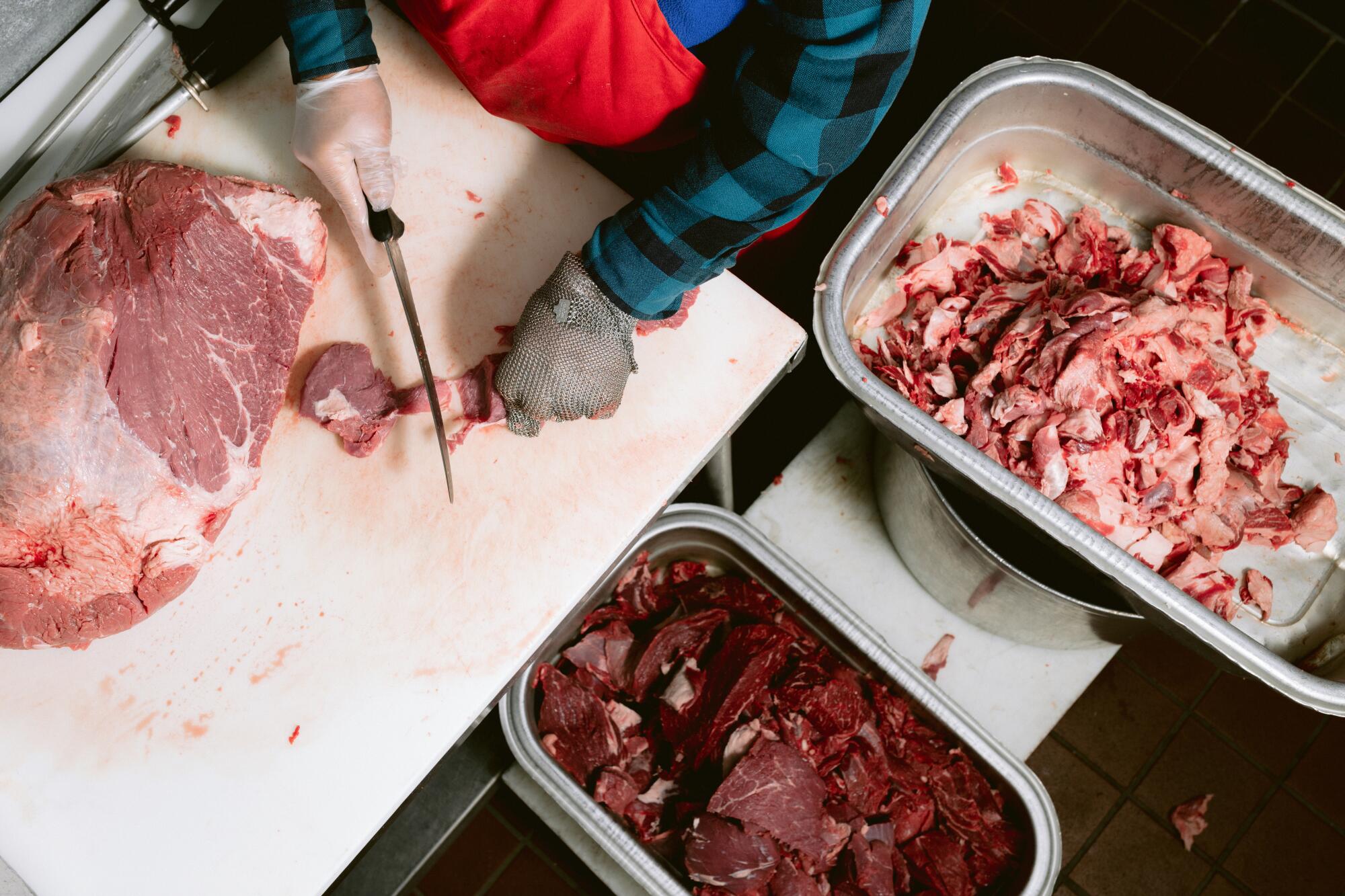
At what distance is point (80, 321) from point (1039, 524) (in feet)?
5.01

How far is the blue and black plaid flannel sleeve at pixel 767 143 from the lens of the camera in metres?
1.12

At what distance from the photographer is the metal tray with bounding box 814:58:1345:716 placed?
1.41m

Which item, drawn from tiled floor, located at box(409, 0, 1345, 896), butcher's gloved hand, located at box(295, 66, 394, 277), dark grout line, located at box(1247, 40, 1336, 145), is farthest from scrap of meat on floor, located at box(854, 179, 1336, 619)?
dark grout line, located at box(1247, 40, 1336, 145)

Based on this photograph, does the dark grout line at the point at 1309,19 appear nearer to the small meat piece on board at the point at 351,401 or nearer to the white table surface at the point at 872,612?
the white table surface at the point at 872,612

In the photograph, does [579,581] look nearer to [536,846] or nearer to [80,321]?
[80,321]

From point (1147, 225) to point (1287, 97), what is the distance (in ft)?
4.87

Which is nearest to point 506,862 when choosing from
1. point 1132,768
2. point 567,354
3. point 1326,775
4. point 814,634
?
point 814,634

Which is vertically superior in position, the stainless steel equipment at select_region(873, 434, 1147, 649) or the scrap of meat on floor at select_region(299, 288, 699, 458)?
the scrap of meat on floor at select_region(299, 288, 699, 458)

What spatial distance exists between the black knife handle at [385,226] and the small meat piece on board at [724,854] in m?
1.18

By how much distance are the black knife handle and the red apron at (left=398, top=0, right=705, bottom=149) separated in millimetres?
284

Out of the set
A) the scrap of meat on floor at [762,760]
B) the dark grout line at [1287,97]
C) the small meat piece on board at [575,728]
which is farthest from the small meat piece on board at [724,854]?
the dark grout line at [1287,97]

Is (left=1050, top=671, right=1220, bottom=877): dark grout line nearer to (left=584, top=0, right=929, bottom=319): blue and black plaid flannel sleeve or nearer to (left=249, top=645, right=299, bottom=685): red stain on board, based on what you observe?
(left=584, top=0, right=929, bottom=319): blue and black plaid flannel sleeve

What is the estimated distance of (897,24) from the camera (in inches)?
43.6

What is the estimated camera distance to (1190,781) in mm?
2287
